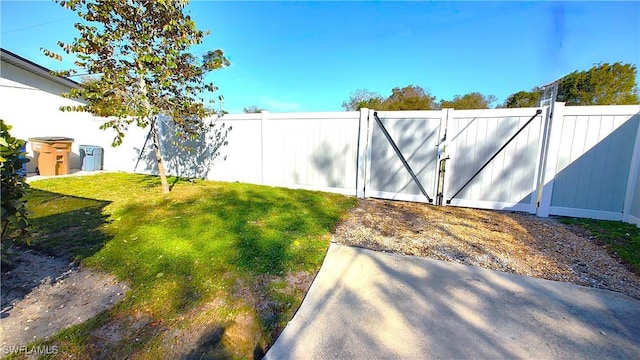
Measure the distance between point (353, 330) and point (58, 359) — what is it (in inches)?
76.5

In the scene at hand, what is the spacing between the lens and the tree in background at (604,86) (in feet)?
46.0

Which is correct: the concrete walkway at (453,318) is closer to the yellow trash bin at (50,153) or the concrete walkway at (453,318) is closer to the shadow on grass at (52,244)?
the shadow on grass at (52,244)

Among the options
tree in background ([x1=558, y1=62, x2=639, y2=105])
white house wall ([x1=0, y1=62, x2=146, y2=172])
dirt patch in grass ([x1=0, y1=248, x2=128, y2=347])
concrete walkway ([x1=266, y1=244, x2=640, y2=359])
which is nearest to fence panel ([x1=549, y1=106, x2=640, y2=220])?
concrete walkway ([x1=266, y1=244, x2=640, y2=359])

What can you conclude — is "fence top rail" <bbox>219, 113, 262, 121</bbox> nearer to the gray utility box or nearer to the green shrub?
the green shrub

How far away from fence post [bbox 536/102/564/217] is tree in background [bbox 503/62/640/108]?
1133cm

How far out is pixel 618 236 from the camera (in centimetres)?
385

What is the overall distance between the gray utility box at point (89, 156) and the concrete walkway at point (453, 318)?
10466 millimetres

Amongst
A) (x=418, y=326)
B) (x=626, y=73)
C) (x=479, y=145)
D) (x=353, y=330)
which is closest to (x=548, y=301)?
(x=418, y=326)

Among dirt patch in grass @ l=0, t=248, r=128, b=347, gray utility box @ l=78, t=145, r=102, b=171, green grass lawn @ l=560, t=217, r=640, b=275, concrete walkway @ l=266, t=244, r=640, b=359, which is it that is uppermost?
gray utility box @ l=78, t=145, r=102, b=171

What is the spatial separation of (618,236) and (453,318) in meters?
3.65

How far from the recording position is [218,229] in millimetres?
3848

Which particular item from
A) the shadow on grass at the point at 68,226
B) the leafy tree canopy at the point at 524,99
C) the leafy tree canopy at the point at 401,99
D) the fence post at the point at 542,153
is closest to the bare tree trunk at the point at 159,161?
the shadow on grass at the point at 68,226

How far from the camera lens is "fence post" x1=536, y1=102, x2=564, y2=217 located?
4.61 meters

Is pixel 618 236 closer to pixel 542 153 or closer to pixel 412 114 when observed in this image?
pixel 542 153
